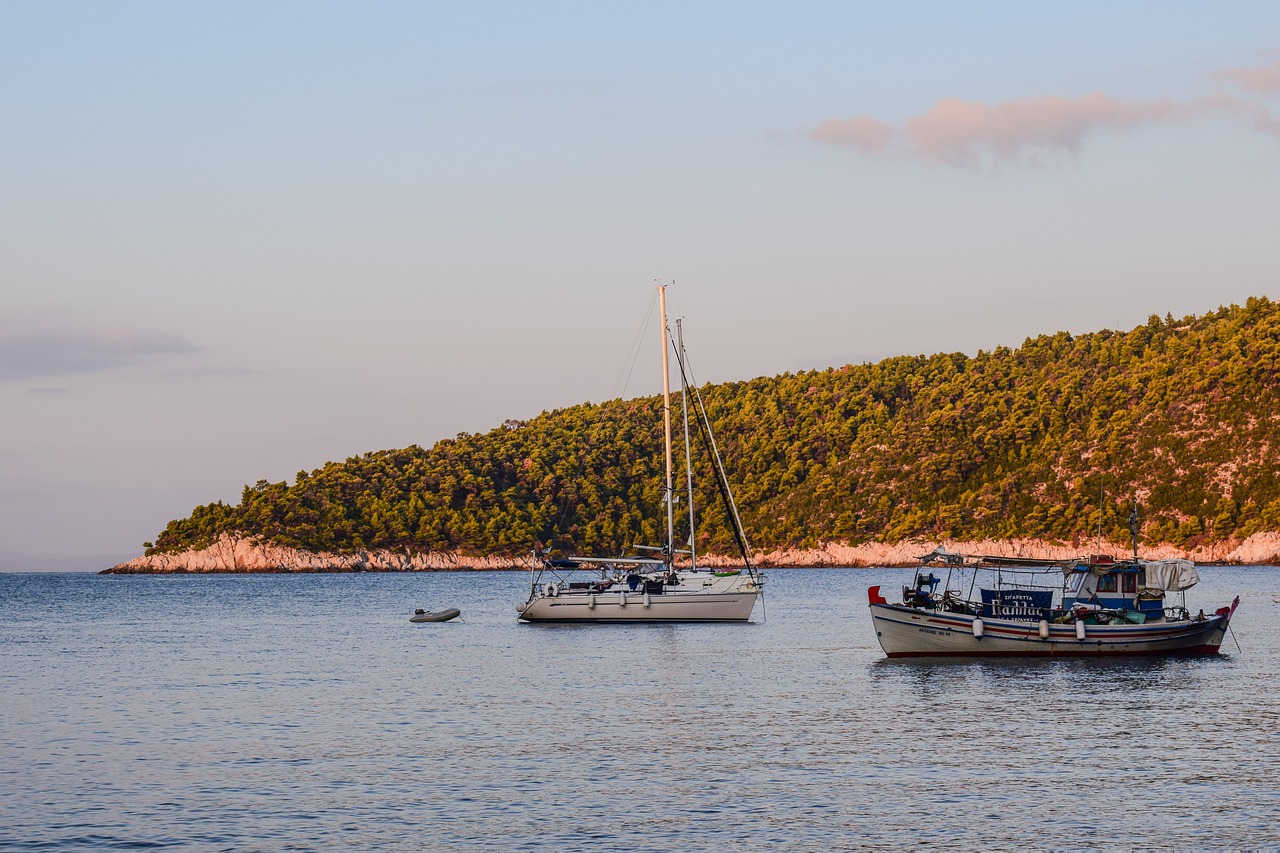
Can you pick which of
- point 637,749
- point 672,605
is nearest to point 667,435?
point 672,605

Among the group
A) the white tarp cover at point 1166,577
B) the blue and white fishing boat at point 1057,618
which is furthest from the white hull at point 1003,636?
the white tarp cover at point 1166,577

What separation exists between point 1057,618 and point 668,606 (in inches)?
920

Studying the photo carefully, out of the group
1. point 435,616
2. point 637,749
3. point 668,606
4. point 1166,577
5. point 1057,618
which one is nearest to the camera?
point 637,749

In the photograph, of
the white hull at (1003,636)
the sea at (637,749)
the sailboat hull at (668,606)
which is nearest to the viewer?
the sea at (637,749)

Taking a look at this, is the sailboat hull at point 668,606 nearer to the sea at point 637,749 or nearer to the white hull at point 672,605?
the white hull at point 672,605

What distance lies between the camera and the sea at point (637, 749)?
77.6 feet

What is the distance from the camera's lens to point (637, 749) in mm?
32156

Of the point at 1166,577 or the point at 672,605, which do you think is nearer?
the point at 1166,577

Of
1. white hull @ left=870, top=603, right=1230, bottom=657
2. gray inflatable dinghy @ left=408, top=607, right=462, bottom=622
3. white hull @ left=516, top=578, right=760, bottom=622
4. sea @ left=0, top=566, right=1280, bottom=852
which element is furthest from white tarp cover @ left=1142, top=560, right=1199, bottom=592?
gray inflatable dinghy @ left=408, top=607, right=462, bottom=622

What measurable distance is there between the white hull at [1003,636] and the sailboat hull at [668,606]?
62.1 ft

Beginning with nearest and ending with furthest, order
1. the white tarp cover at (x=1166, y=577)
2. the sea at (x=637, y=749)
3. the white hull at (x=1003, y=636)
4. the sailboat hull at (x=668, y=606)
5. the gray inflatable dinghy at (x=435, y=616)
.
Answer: the sea at (x=637, y=749), the white hull at (x=1003, y=636), the white tarp cover at (x=1166, y=577), the sailboat hull at (x=668, y=606), the gray inflatable dinghy at (x=435, y=616)

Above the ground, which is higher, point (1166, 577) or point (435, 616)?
point (1166, 577)

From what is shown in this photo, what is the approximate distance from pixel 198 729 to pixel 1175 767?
23.2 meters

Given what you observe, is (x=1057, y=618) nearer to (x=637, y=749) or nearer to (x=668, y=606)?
(x=668, y=606)
